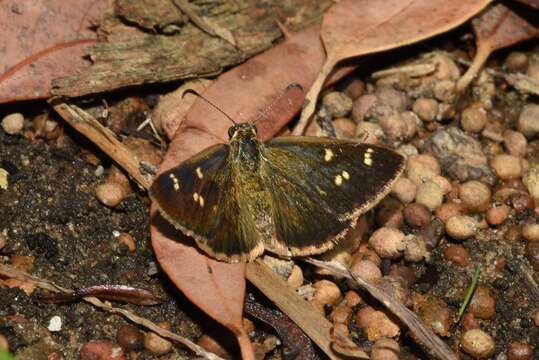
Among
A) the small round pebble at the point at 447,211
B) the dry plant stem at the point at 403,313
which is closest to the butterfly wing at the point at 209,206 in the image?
the dry plant stem at the point at 403,313

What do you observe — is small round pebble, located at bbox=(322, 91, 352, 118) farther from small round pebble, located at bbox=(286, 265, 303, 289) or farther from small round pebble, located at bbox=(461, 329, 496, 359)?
small round pebble, located at bbox=(461, 329, 496, 359)

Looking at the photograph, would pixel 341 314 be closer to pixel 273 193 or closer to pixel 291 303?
pixel 291 303

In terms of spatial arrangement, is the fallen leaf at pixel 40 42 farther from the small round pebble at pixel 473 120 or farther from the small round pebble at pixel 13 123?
the small round pebble at pixel 473 120

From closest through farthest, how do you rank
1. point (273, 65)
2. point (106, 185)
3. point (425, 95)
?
point (106, 185) < point (273, 65) < point (425, 95)

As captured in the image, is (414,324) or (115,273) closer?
(414,324)

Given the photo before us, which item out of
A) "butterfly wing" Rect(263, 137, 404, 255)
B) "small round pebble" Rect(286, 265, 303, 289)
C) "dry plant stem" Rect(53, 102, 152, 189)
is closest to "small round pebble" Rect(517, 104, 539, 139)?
"butterfly wing" Rect(263, 137, 404, 255)

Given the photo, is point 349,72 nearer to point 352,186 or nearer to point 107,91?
point 352,186

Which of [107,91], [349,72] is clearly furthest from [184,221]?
[349,72]
